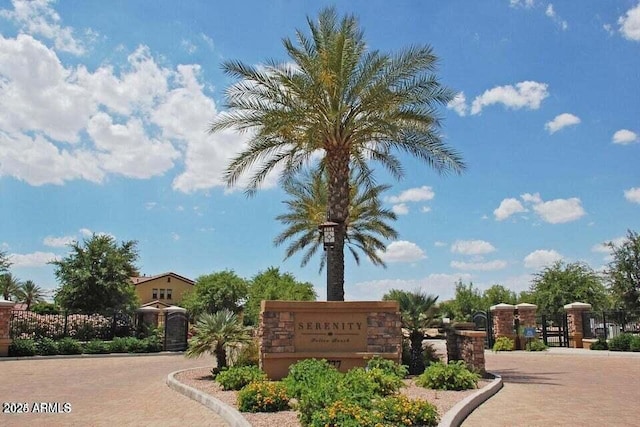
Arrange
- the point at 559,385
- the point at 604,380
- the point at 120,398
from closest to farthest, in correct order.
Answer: the point at 120,398
the point at 559,385
the point at 604,380

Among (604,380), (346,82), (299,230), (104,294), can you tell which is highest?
(346,82)

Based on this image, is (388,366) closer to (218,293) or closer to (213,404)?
(213,404)

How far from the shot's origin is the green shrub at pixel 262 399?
9.48 m

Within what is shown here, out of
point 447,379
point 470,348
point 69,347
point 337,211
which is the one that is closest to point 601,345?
point 470,348

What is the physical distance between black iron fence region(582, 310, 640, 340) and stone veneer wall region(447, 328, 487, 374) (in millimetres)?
14966

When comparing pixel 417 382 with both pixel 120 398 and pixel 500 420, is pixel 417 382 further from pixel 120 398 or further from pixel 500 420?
pixel 120 398

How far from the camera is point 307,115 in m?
17.4

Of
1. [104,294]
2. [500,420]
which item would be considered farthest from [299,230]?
[500,420]

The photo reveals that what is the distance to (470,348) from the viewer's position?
14875 millimetres

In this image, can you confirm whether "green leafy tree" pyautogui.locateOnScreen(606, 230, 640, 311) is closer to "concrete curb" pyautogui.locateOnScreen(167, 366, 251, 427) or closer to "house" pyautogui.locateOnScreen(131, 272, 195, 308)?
"concrete curb" pyautogui.locateOnScreen(167, 366, 251, 427)

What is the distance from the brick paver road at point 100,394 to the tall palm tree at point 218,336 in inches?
48.6

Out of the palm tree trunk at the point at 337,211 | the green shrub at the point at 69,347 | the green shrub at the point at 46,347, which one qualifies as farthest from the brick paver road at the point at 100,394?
the palm tree trunk at the point at 337,211

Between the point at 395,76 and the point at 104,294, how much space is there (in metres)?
23.8

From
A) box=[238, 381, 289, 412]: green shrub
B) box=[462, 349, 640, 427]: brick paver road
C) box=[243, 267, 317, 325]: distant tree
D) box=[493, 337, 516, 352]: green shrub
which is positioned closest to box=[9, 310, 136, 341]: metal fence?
box=[243, 267, 317, 325]: distant tree
